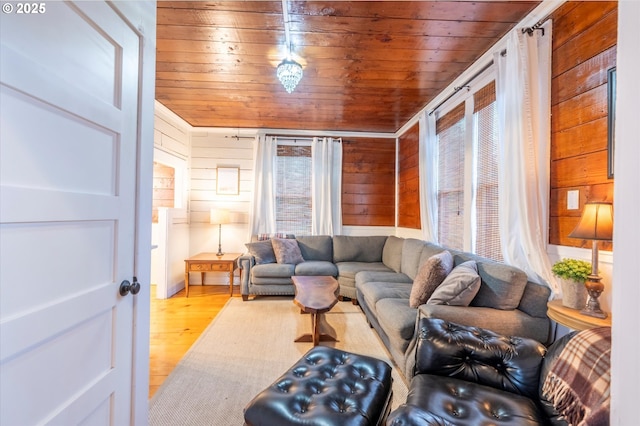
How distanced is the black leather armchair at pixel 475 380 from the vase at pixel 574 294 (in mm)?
322

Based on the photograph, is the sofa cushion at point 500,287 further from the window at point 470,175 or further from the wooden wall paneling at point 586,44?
the wooden wall paneling at point 586,44

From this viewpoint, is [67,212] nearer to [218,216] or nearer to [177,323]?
[177,323]

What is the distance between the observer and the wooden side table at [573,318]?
1229mm

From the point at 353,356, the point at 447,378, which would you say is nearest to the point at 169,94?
the point at 353,356

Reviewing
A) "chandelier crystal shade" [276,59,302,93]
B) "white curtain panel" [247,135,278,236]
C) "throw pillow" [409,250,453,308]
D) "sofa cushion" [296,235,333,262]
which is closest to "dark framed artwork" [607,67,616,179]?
"throw pillow" [409,250,453,308]

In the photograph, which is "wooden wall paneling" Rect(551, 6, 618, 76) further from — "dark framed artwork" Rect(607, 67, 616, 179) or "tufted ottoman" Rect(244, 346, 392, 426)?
"tufted ottoman" Rect(244, 346, 392, 426)

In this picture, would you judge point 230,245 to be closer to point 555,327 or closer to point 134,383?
point 134,383

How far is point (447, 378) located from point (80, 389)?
1.53m

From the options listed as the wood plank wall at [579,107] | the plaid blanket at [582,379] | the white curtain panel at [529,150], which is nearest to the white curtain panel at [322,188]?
the white curtain panel at [529,150]

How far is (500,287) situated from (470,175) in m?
1.28

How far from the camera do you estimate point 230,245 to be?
4.55 metres

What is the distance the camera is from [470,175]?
2.68 meters

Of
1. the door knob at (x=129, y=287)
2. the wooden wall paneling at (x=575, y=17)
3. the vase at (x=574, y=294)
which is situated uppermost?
the wooden wall paneling at (x=575, y=17)

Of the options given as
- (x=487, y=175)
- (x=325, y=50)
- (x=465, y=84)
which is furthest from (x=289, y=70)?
(x=487, y=175)
